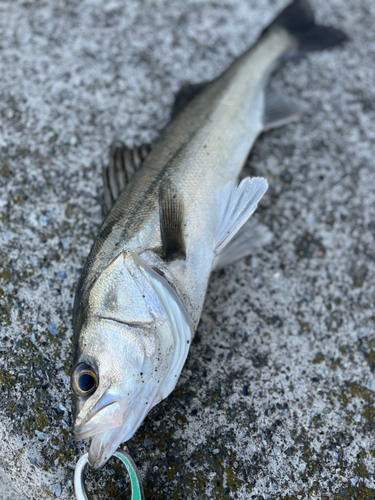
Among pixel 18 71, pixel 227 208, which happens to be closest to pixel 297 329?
pixel 227 208

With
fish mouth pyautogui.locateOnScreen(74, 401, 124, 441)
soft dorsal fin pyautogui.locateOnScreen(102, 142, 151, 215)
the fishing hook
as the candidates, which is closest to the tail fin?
soft dorsal fin pyautogui.locateOnScreen(102, 142, 151, 215)

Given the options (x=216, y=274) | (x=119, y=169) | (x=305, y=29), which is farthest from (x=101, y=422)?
(x=305, y=29)

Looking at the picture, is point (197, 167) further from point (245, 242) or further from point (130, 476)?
point (130, 476)

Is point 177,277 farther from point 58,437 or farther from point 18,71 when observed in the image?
point 18,71

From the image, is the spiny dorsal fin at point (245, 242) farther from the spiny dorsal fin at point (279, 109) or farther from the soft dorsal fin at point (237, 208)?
the spiny dorsal fin at point (279, 109)

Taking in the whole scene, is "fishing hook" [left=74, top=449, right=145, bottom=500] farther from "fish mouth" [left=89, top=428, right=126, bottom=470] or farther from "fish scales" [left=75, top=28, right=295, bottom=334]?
"fish scales" [left=75, top=28, right=295, bottom=334]

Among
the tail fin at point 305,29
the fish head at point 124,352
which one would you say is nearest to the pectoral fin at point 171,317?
the fish head at point 124,352
